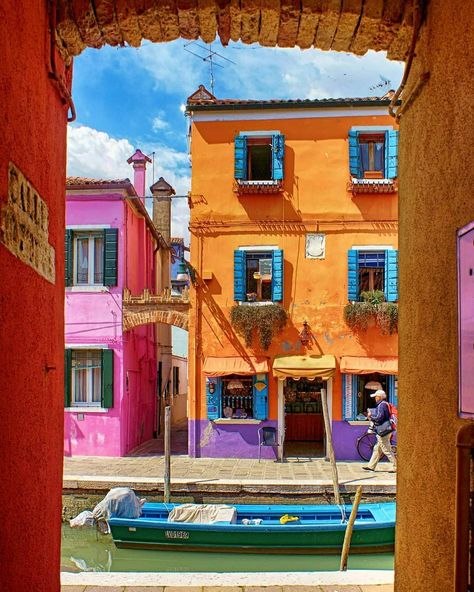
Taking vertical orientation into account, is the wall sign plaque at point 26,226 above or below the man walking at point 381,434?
above

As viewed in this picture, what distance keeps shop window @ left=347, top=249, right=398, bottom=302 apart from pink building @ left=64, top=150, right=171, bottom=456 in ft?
17.7

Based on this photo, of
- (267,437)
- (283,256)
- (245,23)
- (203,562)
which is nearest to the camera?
(245,23)

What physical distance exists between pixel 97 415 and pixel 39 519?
11.2 meters

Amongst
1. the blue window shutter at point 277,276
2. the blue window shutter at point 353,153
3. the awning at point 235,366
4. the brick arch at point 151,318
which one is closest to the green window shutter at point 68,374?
the brick arch at point 151,318

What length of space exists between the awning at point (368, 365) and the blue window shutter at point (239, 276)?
277cm

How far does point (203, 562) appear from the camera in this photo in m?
9.46

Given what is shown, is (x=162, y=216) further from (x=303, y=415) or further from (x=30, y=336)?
(x=30, y=336)

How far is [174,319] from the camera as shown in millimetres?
14148

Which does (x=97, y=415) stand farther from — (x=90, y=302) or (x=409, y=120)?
(x=409, y=120)

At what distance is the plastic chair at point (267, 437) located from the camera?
13109mm

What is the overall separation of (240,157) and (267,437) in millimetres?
6449

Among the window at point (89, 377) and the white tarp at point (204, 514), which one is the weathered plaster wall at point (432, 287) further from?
the window at point (89, 377)

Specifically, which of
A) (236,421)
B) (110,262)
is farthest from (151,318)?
(236,421)

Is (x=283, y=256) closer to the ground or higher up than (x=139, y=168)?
closer to the ground
